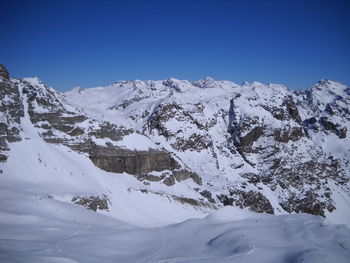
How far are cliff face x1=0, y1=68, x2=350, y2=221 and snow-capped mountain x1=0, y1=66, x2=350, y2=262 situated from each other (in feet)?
0.74

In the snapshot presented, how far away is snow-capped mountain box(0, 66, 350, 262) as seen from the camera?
1377 inches

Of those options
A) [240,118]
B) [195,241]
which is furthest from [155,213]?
[240,118]

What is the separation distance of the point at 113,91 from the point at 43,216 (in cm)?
10429

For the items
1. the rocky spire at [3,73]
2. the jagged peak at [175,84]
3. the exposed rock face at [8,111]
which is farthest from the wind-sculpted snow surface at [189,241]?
the jagged peak at [175,84]

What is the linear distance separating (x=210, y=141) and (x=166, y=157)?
949 inches

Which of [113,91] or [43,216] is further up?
[113,91]

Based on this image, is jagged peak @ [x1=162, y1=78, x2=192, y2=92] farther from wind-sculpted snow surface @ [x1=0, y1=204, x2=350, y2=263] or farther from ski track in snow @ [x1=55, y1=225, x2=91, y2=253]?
ski track in snow @ [x1=55, y1=225, x2=91, y2=253]

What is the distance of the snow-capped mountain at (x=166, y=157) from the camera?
3497cm

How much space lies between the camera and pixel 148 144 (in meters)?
55.0

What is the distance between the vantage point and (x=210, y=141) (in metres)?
75.8

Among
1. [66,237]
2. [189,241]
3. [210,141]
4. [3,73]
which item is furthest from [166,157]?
[66,237]

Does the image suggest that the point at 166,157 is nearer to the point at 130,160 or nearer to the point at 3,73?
the point at 130,160

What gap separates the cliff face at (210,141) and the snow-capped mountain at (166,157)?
224mm

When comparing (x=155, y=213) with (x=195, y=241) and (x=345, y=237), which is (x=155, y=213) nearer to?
(x=195, y=241)
